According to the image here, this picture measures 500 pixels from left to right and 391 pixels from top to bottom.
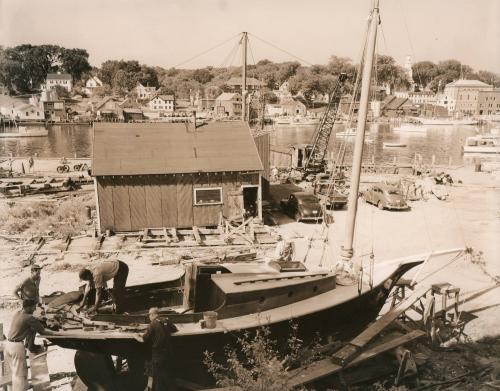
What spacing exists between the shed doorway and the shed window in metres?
2.09

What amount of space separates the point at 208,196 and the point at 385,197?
1264 cm

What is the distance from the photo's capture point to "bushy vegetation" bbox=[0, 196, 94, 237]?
74.8 ft

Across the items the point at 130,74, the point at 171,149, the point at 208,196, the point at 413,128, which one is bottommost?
the point at 208,196

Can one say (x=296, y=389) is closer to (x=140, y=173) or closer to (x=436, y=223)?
(x=140, y=173)

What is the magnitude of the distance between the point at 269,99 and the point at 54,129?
87.1 metres

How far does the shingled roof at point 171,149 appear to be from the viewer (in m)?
22.0

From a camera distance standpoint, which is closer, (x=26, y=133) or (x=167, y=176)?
(x=167, y=176)

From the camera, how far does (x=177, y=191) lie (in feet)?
73.7

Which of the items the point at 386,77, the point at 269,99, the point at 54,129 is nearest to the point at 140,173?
the point at 54,129

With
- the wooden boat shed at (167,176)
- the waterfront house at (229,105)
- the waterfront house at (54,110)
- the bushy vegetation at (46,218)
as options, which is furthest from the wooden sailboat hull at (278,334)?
the waterfront house at (54,110)

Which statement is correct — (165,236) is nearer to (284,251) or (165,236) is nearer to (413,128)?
(284,251)

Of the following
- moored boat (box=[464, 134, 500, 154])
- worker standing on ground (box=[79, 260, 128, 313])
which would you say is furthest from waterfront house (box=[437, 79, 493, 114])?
worker standing on ground (box=[79, 260, 128, 313])

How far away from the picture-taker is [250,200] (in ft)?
83.7

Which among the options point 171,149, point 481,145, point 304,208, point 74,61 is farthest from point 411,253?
point 74,61
